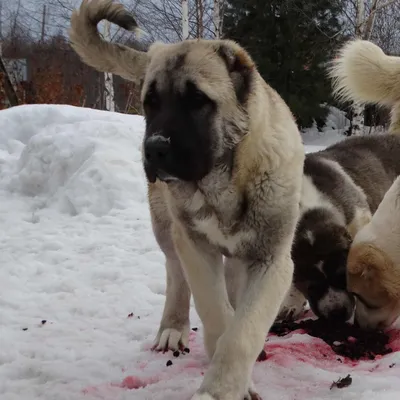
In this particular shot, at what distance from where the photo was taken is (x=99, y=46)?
11.1 feet

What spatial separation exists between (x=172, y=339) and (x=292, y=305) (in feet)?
3.19

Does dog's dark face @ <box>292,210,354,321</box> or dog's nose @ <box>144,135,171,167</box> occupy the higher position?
dog's nose @ <box>144,135,171,167</box>

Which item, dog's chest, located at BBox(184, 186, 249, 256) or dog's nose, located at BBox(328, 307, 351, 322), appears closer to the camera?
dog's chest, located at BBox(184, 186, 249, 256)

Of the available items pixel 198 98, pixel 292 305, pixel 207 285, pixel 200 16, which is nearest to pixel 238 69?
pixel 198 98

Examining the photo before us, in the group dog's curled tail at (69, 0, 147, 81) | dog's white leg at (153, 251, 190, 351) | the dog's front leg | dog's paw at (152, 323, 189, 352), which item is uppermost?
dog's curled tail at (69, 0, 147, 81)

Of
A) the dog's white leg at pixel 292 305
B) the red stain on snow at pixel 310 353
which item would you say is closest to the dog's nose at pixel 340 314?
the red stain on snow at pixel 310 353

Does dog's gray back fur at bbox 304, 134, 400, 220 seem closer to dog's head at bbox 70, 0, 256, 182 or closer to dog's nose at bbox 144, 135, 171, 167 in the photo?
dog's head at bbox 70, 0, 256, 182

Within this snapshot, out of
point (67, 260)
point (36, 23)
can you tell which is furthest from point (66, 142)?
point (36, 23)

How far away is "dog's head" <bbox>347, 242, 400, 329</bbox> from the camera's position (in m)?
3.36

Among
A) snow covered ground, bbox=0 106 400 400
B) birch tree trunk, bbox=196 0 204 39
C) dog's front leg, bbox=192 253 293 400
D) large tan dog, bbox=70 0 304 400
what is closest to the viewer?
dog's front leg, bbox=192 253 293 400

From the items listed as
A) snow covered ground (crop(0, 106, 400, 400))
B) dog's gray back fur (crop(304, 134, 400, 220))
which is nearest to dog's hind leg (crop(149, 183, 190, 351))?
snow covered ground (crop(0, 106, 400, 400))

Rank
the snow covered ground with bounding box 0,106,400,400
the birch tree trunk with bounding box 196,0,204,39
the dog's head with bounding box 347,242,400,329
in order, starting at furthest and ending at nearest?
the birch tree trunk with bounding box 196,0,204,39
the dog's head with bounding box 347,242,400,329
the snow covered ground with bounding box 0,106,400,400

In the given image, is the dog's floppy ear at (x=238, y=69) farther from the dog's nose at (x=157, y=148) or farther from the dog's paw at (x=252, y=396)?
the dog's paw at (x=252, y=396)

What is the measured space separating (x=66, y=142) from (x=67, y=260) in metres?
3.45
